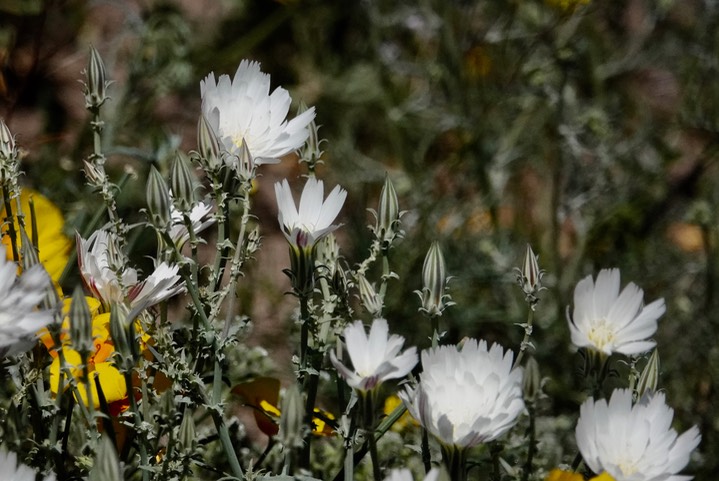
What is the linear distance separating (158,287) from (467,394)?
211 mm

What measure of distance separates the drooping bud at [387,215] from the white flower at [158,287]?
0.46ft

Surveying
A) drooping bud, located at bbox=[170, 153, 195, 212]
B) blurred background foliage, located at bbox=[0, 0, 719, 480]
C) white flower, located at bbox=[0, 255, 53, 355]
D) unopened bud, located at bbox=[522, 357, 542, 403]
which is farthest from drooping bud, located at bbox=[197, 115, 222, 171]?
blurred background foliage, located at bbox=[0, 0, 719, 480]

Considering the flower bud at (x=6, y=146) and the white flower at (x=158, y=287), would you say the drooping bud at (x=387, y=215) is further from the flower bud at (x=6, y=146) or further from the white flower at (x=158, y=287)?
the flower bud at (x=6, y=146)

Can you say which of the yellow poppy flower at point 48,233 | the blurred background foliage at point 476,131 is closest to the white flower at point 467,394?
the yellow poppy flower at point 48,233

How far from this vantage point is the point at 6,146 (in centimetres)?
66

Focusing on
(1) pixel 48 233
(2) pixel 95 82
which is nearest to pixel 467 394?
(2) pixel 95 82

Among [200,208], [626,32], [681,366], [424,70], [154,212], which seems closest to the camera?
[154,212]

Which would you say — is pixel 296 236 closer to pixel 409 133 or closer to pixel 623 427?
pixel 623 427

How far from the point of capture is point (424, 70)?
1896 mm

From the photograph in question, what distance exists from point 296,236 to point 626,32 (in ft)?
5.59

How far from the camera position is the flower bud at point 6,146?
2.15ft

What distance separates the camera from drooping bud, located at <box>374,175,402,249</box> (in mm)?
660

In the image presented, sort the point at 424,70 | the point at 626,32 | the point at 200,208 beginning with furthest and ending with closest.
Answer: the point at 626,32
the point at 424,70
the point at 200,208

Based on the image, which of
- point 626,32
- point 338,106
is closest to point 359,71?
point 338,106
